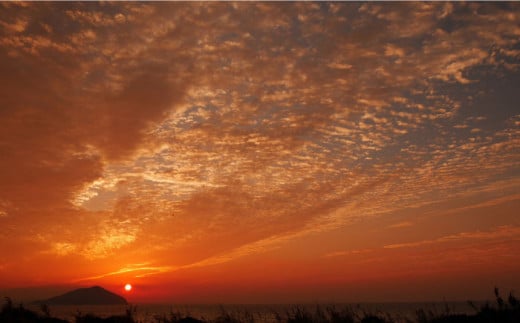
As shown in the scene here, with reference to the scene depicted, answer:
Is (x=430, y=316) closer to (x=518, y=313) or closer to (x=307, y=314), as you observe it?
(x=518, y=313)

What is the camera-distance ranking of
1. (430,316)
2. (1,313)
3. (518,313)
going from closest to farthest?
(518,313)
(430,316)
(1,313)

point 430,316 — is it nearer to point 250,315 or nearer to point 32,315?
point 250,315

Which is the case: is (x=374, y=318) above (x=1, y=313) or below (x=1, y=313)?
below

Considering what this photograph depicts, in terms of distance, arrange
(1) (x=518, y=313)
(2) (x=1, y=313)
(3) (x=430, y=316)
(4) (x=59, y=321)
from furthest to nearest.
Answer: (4) (x=59, y=321) < (2) (x=1, y=313) < (3) (x=430, y=316) < (1) (x=518, y=313)

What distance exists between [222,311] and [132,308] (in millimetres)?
4716

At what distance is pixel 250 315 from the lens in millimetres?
18047

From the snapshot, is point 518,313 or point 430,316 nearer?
point 518,313

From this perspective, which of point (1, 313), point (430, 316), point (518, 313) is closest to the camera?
point (518, 313)

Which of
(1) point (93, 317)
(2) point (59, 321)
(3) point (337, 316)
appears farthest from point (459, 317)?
(2) point (59, 321)

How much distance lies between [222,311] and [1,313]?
9950 millimetres

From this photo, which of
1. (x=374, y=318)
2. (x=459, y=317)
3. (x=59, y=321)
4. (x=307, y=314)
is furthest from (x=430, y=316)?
(x=59, y=321)

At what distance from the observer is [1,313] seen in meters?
18.5

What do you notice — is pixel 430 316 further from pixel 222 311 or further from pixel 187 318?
pixel 187 318

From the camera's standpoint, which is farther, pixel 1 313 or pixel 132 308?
pixel 132 308
